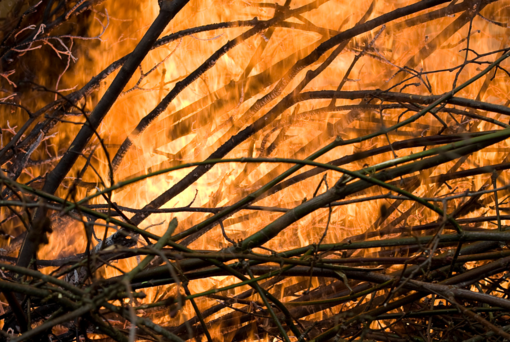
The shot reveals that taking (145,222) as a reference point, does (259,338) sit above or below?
below

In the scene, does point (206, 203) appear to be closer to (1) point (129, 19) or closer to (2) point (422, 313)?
(1) point (129, 19)

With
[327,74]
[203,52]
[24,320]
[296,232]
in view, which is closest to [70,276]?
[24,320]

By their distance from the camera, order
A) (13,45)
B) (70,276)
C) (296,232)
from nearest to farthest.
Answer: (70,276)
(13,45)
(296,232)

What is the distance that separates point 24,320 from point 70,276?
313 mm

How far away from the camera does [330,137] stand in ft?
3.25

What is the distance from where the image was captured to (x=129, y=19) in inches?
38.9

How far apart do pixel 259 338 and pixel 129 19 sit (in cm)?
80

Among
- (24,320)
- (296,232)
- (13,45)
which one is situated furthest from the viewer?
(296,232)

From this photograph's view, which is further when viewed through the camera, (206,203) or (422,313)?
(206,203)

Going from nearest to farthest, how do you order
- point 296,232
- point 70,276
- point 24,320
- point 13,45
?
point 24,320 < point 70,276 < point 13,45 < point 296,232


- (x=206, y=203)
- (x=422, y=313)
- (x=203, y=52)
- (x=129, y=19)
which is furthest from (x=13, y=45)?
(x=422, y=313)

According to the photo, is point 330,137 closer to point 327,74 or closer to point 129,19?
point 327,74

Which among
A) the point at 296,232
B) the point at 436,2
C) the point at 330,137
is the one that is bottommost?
the point at 296,232

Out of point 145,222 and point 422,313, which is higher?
point 145,222
